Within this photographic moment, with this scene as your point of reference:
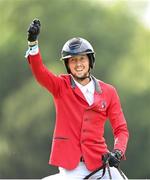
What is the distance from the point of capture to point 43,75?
Result: 4.60m

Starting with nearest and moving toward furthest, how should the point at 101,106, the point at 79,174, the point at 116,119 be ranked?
the point at 79,174, the point at 101,106, the point at 116,119

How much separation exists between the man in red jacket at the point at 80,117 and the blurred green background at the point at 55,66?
6537mm

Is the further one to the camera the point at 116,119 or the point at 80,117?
the point at 116,119

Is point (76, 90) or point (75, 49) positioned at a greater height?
point (75, 49)

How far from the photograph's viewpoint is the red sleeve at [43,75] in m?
4.55

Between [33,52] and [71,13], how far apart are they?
23.5 feet

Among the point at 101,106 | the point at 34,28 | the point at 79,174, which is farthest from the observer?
the point at 101,106

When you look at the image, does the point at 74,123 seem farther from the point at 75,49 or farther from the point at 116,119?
the point at 75,49

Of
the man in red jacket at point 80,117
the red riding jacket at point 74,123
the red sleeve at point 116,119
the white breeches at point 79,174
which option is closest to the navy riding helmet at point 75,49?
the man in red jacket at point 80,117

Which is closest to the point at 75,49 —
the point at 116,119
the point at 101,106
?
the point at 101,106

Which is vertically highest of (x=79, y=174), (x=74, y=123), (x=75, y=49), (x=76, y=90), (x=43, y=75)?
(x=75, y=49)

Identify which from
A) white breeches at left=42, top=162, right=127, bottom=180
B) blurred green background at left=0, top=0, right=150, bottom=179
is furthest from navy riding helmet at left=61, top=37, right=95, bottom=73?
blurred green background at left=0, top=0, right=150, bottom=179

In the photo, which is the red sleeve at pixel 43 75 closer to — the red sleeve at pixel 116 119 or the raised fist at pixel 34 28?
the raised fist at pixel 34 28

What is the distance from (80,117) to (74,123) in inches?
2.0
